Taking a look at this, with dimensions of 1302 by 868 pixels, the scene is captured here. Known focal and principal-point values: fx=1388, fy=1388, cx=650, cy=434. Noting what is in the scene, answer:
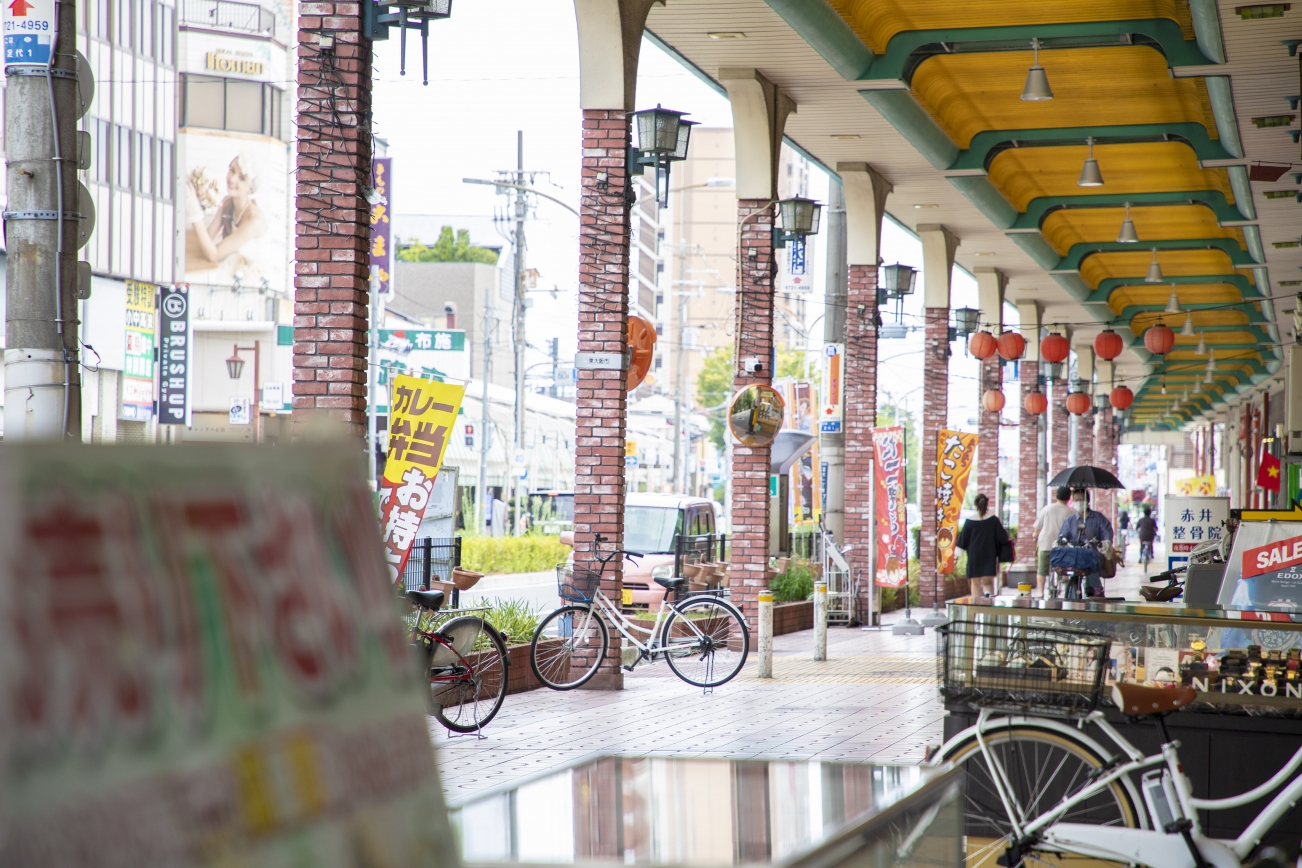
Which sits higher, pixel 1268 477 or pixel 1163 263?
pixel 1163 263

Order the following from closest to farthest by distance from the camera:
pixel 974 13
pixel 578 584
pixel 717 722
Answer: pixel 717 722 → pixel 578 584 → pixel 974 13

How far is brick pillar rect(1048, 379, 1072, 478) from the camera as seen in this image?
33844 millimetres

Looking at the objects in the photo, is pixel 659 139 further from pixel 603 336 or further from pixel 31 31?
pixel 31 31

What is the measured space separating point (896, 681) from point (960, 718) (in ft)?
20.8

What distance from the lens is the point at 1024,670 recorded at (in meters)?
4.77

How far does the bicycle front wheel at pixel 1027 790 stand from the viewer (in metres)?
4.61

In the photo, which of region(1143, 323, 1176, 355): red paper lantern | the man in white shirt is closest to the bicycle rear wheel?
the man in white shirt

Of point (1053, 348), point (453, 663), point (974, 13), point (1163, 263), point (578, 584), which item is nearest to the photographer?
point (453, 663)

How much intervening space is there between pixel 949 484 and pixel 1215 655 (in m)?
13.9

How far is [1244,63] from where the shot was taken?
10094mm

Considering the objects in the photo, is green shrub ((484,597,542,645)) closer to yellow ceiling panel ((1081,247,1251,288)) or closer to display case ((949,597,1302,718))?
display case ((949,597,1302,718))

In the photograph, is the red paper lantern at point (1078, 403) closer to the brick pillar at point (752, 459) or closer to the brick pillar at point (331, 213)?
the brick pillar at point (752, 459)

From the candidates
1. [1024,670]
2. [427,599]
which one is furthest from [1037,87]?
[1024,670]

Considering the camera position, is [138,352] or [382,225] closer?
[382,225]
